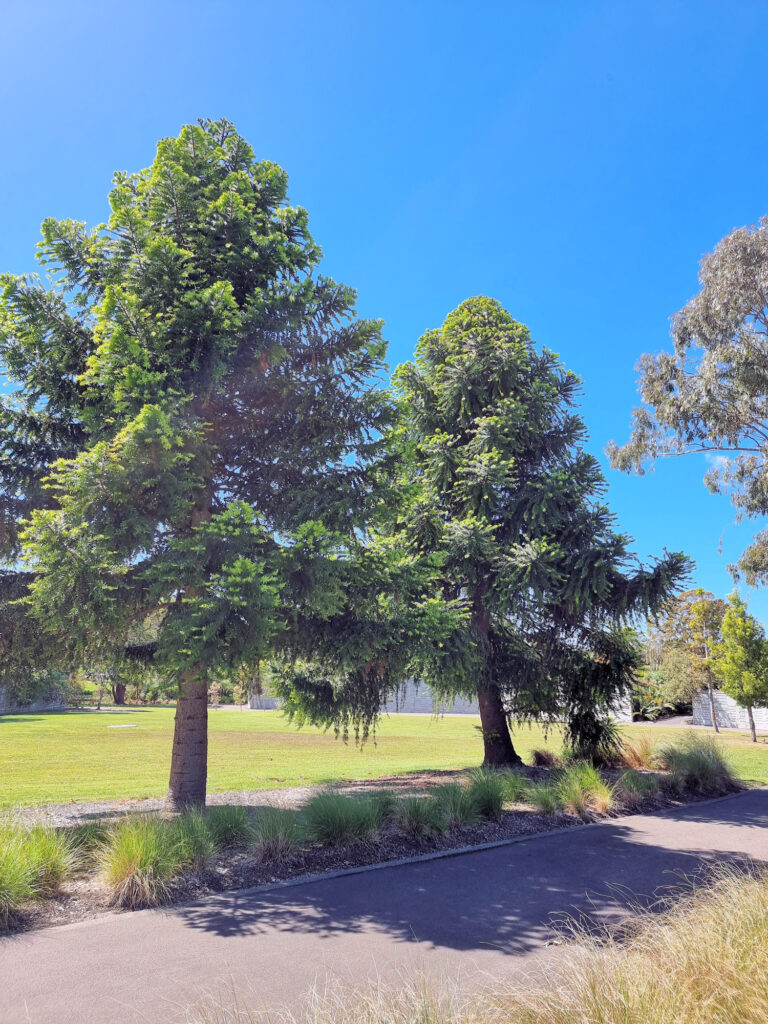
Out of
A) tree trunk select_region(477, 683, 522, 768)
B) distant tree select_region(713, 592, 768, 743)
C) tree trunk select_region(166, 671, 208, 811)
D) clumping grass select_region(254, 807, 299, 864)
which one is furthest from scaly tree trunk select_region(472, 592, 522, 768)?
distant tree select_region(713, 592, 768, 743)

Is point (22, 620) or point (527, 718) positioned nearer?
point (22, 620)

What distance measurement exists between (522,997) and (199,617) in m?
4.74

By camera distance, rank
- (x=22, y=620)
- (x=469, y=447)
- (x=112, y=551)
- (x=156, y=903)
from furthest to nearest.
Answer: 1. (x=469, y=447)
2. (x=22, y=620)
3. (x=112, y=551)
4. (x=156, y=903)

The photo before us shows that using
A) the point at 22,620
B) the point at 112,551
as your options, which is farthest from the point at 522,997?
the point at 22,620

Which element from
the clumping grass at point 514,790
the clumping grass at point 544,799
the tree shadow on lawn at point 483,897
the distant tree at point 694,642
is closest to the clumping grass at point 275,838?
the tree shadow on lawn at point 483,897

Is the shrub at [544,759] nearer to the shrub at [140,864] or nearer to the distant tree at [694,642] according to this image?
the shrub at [140,864]

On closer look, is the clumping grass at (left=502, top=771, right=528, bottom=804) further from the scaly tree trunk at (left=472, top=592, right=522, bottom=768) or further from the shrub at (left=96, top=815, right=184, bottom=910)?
the shrub at (left=96, top=815, right=184, bottom=910)

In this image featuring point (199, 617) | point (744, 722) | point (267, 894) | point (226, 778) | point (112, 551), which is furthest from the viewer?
point (744, 722)

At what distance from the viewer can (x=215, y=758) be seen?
66.2ft

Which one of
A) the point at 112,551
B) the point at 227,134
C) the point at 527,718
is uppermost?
the point at 227,134

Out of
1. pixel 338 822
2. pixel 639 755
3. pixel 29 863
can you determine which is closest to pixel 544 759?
pixel 639 755

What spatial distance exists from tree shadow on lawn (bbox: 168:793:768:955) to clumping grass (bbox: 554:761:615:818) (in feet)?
5.28

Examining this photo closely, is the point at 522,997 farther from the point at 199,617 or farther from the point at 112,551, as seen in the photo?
the point at 112,551

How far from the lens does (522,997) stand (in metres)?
3.02
